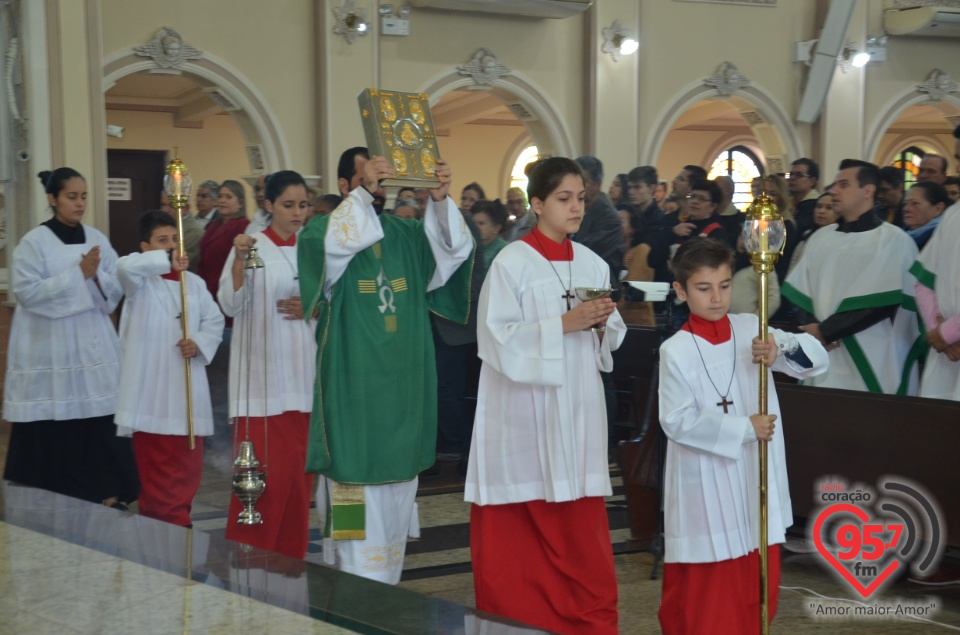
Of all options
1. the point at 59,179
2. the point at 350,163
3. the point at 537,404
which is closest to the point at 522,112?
the point at 59,179

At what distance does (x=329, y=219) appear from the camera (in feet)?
14.6

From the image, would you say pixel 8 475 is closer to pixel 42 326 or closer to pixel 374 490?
pixel 42 326

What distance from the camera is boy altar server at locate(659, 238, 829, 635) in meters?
3.67

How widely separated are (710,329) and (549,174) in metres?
0.79

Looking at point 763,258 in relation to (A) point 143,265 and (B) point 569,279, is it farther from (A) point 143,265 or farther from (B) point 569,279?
(A) point 143,265

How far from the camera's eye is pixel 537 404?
13.4 feet

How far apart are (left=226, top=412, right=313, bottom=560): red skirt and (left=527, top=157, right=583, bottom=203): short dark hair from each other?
1814mm

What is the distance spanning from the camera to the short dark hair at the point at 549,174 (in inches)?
159

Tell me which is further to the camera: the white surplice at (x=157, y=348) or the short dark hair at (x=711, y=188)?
the short dark hair at (x=711, y=188)

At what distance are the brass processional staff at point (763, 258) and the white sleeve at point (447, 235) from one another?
4.75 ft

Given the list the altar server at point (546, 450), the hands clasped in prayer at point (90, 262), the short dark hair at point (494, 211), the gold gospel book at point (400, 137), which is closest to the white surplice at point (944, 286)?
the altar server at point (546, 450)

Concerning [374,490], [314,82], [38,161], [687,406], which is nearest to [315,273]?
[374,490]

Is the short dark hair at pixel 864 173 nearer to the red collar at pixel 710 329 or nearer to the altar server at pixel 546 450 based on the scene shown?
the altar server at pixel 546 450

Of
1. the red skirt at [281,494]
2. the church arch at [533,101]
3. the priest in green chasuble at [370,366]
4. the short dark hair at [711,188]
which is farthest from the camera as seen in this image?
the church arch at [533,101]
